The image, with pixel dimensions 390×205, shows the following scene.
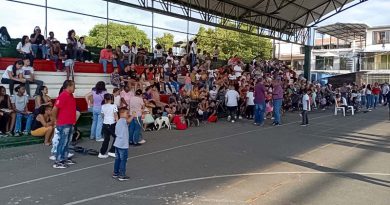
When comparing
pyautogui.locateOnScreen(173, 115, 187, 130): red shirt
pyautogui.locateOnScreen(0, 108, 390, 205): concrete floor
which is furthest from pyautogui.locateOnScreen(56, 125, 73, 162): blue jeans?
pyautogui.locateOnScreen(173, 115, 187, 130): red shirt

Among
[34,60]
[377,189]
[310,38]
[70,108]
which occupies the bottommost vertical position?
[377,189]

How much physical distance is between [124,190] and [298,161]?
437cm

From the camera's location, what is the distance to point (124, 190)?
22.0 feet

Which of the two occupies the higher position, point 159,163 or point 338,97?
point 338,97

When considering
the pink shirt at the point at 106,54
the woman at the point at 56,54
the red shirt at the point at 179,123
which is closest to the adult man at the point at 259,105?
the red shirt at the point at 179,123

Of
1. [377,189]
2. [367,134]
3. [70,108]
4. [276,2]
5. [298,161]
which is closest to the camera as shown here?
[377,189]

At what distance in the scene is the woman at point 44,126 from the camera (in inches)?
428

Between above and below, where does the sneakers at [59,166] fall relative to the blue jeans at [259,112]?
below

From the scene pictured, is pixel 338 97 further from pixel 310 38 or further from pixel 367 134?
pixel 310 38

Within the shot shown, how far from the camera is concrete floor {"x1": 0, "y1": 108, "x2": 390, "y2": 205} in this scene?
6340 mm

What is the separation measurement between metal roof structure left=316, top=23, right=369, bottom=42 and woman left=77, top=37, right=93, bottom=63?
31902mm

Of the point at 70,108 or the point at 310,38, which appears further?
the point at 310,38

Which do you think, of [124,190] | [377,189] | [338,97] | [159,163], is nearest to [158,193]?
[124,190]

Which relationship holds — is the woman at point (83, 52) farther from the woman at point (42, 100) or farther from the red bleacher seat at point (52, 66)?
the woman at point (42, 100)
